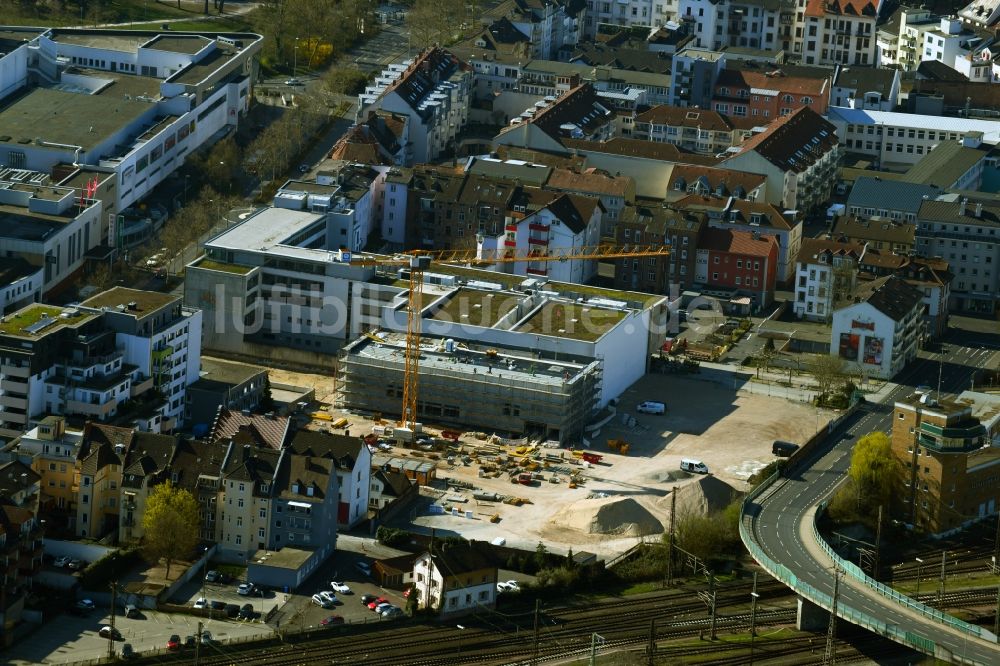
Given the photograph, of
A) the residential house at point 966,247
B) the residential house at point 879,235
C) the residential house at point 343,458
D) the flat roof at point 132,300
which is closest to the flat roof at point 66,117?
the flat roof at point 132,300

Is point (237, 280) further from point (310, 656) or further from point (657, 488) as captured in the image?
point (310, 656)

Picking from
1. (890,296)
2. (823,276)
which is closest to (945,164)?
(823,276)

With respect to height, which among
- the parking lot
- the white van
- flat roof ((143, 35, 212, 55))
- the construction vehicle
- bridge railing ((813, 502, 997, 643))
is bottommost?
the parking lot

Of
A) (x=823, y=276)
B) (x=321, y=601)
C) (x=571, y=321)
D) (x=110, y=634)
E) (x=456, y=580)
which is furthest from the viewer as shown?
(x=823, y=276)

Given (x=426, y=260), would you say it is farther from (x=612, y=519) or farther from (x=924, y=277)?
(x=924, y=277)

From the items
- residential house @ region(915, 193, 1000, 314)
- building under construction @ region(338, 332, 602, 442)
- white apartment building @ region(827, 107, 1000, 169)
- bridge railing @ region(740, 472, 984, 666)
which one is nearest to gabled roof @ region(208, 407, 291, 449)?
building under construction @ region(338, 332, 602, 442)

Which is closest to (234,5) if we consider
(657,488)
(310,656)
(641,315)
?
(641,315)

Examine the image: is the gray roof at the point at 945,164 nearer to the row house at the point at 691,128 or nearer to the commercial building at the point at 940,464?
the row house at the point at 691,128

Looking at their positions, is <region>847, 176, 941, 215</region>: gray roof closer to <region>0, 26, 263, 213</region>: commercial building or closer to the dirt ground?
the dirt ground
